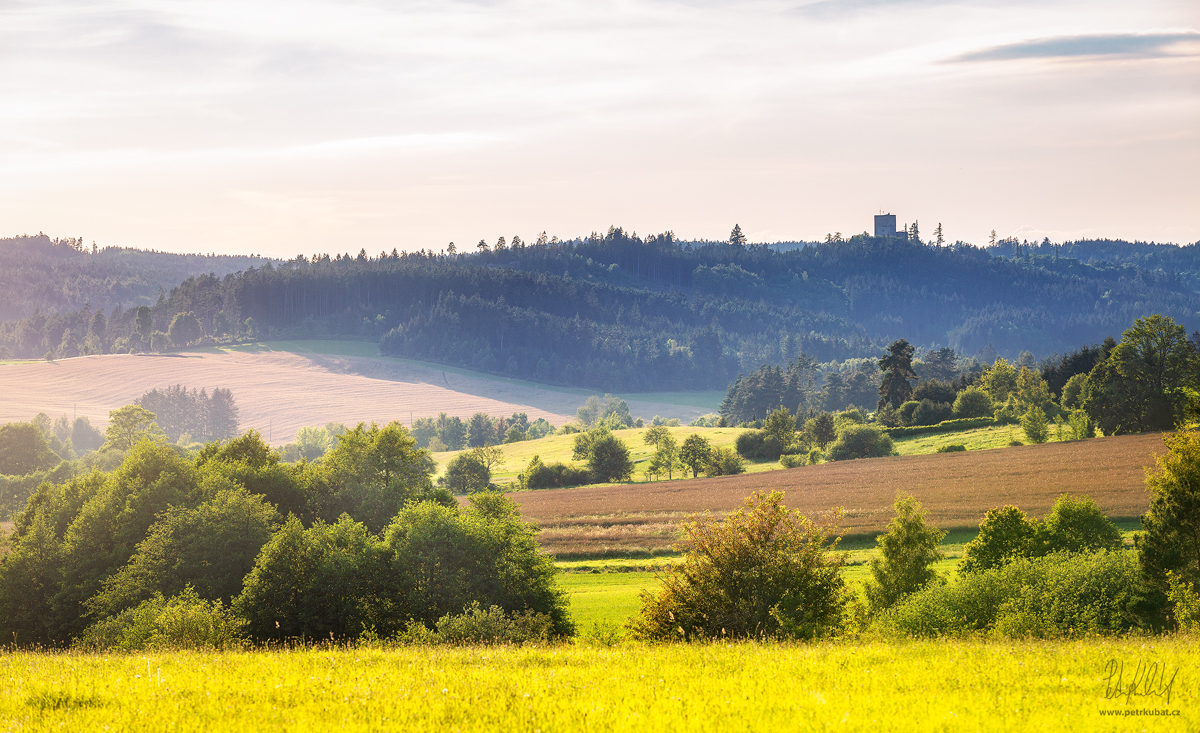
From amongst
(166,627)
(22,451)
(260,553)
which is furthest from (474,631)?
(22,451)

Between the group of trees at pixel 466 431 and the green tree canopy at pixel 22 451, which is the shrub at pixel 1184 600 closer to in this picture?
the green tree canopy at pixel 22 451

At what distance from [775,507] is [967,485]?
53.9 metres

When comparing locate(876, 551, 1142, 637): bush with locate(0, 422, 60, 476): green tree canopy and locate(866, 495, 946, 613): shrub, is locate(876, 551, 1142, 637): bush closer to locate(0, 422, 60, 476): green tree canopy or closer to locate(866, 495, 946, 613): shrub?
locate(866, 495, 946, 613): shrub

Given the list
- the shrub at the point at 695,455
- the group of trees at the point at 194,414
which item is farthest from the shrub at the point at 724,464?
the group of trees at the point at 194,414

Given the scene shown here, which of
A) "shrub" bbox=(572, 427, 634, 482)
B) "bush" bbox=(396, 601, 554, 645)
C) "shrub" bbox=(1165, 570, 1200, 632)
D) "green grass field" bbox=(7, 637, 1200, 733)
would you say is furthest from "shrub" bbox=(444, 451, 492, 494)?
"green grass field" bbox=(7, 637, 1200, 733)

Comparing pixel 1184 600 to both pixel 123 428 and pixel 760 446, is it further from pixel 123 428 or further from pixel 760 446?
pixel 123 428

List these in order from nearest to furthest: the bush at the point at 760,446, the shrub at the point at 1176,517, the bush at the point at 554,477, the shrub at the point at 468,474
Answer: the shrub at the point at 1176,517 < the bush at the point at 554,477 < the shrub at the point at 468,474 < the bush at the point at 760,446

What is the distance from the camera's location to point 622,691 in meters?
10.4

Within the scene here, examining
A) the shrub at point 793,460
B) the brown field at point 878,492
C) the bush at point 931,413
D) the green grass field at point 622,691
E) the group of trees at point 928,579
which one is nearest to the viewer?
the green grass field at point 622,691

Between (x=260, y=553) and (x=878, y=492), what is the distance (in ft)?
191

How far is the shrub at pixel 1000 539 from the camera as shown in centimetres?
3684

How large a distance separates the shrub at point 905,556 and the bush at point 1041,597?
6.15m

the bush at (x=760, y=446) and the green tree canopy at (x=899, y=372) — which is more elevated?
the green tree canopy at (x=899, y=372)

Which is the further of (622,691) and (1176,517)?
(1176,517)
